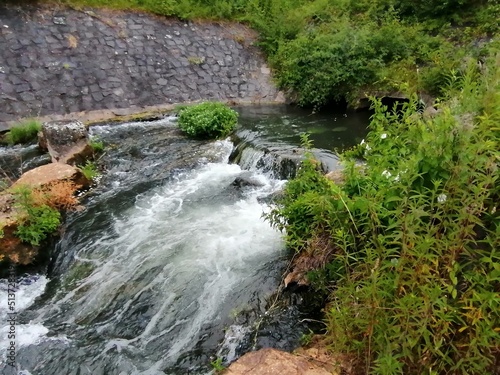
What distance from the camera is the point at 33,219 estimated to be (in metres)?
6.07

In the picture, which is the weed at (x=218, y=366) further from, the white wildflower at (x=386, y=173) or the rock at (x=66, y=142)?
the rock at (x=66, y=142)

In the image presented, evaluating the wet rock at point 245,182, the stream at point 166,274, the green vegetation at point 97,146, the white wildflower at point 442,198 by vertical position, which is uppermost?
the white wildflower at point 442,198

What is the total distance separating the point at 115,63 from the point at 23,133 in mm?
3975

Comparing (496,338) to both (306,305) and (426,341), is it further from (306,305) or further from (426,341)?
(306,305)

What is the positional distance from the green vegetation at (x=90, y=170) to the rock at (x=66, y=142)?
7.6 inches

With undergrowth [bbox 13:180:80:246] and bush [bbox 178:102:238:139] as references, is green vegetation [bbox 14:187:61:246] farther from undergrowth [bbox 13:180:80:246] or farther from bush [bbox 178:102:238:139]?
bush [bbox 178:102:238:139]

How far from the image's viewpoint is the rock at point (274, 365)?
3274 millimetres

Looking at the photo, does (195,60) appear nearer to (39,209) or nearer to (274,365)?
(39,209)

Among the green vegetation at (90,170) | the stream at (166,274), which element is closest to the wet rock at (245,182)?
the stream at (166,274)

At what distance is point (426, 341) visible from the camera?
2369 millimetres

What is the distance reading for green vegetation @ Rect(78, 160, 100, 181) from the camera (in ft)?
26.2

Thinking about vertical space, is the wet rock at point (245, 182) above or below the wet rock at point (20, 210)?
below

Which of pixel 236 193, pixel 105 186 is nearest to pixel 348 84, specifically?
pixel 236 193

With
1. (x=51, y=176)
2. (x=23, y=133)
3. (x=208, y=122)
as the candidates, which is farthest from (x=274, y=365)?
(x=23, y=133)
